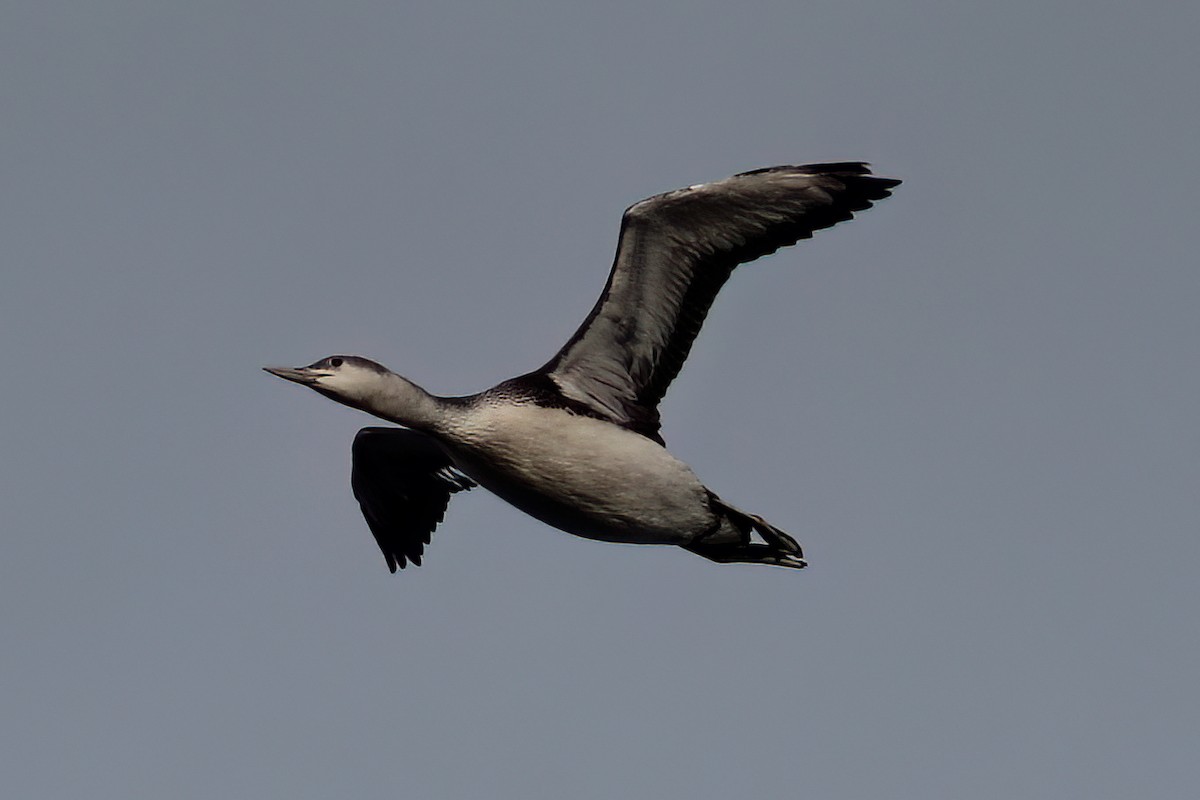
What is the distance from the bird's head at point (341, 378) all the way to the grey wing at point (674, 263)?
178cm

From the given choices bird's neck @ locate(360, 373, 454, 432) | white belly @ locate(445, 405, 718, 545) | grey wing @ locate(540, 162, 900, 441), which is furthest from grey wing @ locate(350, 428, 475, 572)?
bird's neck @ locate(360, 373, 454, 432)

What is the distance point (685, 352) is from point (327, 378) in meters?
3.26

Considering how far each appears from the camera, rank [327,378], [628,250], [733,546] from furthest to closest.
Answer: [733,546]
[628,250]
[327,378]

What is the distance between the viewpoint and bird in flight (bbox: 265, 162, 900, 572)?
38.5ft

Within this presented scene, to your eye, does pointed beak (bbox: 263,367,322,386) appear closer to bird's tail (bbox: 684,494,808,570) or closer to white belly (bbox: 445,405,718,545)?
white belly (bbox: 445,405,718,545)

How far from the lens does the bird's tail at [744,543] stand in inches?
503

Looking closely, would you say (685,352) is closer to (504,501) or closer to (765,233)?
(765,233)

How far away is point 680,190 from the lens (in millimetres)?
12000

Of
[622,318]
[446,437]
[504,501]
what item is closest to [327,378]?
[446,437]

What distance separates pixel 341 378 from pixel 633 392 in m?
2.75

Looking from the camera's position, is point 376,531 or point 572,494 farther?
point 376,531

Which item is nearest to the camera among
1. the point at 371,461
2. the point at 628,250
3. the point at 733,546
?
the point at 628,250

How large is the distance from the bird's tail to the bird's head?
298 centimetres

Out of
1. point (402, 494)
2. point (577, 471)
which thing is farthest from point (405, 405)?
point (402, 494)
